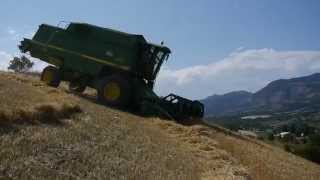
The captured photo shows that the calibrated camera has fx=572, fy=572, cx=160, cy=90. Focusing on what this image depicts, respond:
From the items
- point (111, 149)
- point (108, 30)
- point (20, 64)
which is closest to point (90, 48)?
point (108, 30)

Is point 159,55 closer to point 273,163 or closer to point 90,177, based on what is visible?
point 273,163

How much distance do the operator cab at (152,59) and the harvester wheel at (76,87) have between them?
9.92 ft

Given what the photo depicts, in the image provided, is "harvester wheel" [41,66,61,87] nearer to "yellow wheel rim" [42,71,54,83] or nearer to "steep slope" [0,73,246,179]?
"yellow wheel rim" [42,71,54,83]

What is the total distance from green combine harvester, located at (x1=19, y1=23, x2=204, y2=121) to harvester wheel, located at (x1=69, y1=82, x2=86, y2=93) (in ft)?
0.16

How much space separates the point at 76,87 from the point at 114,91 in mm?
3188

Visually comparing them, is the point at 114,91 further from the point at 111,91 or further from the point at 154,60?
the point at 154,60

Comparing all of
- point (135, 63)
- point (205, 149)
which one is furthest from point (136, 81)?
point (205, 149)

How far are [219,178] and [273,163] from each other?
20.2 ft

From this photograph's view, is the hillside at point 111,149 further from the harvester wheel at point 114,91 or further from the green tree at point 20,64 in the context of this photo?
the green tree at point 20,64

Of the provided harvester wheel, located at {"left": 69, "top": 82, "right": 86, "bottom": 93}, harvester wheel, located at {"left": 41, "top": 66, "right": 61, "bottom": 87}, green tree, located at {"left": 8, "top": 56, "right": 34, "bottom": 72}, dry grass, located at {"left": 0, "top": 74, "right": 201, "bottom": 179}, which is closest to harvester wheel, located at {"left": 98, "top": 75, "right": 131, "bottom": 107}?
harvester wheel, located at {"left": 69, "top": 82, "right": 86, "bottom": 93}

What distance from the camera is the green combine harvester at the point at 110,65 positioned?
24562 millimetres

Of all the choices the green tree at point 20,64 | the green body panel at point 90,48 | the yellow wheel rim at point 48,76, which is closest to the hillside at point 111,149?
the green body panel at point 90,48

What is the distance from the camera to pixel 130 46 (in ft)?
82.4

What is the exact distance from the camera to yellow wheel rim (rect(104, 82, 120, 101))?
24.4 meters
